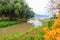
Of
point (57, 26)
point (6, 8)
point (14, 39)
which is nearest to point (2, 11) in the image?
point (6, 8)

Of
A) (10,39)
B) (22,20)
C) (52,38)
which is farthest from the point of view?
(22,20)

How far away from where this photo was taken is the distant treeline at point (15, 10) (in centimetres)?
1352

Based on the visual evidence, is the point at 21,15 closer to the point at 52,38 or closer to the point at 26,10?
the point at 26,10

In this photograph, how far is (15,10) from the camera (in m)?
13.8

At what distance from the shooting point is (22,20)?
1343 cm

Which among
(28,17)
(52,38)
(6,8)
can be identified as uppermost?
(52,38)

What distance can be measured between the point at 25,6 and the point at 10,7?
49.5 inches

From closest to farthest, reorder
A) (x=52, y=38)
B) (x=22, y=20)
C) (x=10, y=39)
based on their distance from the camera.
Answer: (x=52, y=38), (x=10, y=39), (x=22, y=20)

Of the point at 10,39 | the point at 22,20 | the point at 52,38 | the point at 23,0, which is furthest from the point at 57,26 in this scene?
the point at 23,0

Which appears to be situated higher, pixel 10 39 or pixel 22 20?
pixel 10 39

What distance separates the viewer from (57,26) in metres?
2.11

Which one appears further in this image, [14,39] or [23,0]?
[23,0]

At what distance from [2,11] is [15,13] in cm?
95

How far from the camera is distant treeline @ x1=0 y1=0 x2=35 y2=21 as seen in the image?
13.5 meters
